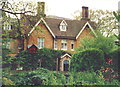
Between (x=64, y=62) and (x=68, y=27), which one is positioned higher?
(x=68, y=27)

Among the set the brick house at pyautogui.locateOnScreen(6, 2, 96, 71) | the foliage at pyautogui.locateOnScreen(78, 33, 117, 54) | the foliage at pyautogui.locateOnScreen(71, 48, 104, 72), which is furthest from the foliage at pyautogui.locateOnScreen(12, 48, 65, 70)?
the foliage at pyautogui.locateOnScreen(71, 48, 104, 72)

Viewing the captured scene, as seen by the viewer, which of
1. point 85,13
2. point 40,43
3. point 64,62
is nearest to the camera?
point 40,43

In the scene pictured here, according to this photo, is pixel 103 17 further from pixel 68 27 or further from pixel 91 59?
pixel 91 59

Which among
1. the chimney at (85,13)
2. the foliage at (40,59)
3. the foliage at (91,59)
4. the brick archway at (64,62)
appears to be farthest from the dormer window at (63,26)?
the foliage at (91,59)

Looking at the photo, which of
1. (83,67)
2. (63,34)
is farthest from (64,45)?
(83,67)

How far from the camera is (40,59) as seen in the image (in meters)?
19.2

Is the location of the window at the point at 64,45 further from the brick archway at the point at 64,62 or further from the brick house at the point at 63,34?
the brick archway at the point at 64,62

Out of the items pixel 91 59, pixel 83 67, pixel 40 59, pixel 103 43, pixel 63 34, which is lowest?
pixel 83 67

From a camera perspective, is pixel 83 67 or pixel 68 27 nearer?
pixel 83 67

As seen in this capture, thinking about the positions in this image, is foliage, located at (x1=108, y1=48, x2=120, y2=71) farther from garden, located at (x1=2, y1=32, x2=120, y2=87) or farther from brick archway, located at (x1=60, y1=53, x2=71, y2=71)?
brick archway, located at (x1=60, y1=53, x2=71, y2=71)

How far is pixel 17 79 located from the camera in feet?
43.1

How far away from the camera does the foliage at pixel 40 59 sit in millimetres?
18064

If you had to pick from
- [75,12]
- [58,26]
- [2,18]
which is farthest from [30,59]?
[75,12]

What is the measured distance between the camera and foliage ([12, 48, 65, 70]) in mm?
18064
